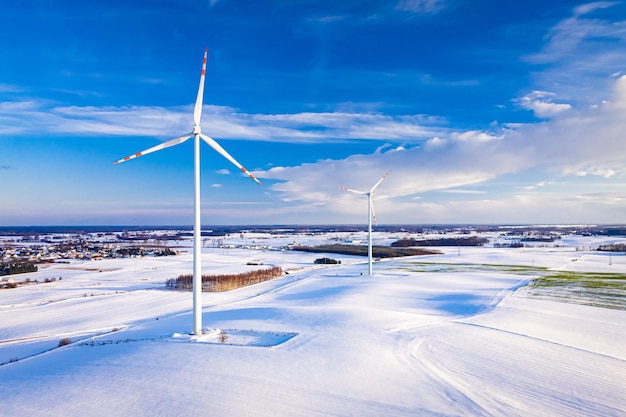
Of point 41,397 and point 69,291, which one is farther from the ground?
point 41,397

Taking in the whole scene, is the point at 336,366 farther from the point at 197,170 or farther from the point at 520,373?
the point at 197,170

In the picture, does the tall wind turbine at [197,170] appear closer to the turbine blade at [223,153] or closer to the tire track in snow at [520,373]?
the turbine blade at [223,153]

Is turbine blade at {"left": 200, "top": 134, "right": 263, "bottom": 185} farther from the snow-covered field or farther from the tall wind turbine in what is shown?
the snow-covered field

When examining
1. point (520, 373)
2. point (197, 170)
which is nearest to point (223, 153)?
point (197, 170)

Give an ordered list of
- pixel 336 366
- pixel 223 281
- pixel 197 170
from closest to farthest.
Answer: pixel 336 366, pixel 197 170, pixel 223 281

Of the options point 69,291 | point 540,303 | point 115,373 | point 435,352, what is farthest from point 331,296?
point 69,291

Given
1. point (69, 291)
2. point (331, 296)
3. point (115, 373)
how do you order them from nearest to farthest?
point (115, 373) < point (331, 296) < point (69, 291)

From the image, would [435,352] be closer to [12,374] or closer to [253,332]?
[253,332]

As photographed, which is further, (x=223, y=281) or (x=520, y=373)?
(x=223, y=281)

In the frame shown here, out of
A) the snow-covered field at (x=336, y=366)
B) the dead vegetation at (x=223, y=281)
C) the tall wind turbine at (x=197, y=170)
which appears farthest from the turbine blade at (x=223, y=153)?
the dead vegetation at (x=223, y=281)

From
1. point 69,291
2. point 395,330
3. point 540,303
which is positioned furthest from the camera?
point 69,291

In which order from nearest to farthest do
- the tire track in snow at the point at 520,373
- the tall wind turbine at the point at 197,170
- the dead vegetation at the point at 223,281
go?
the tire track in snow at the point at 520,373 < the tall wind turbine at the point at 197,170 < the dead vegetation at the point at 223,281
